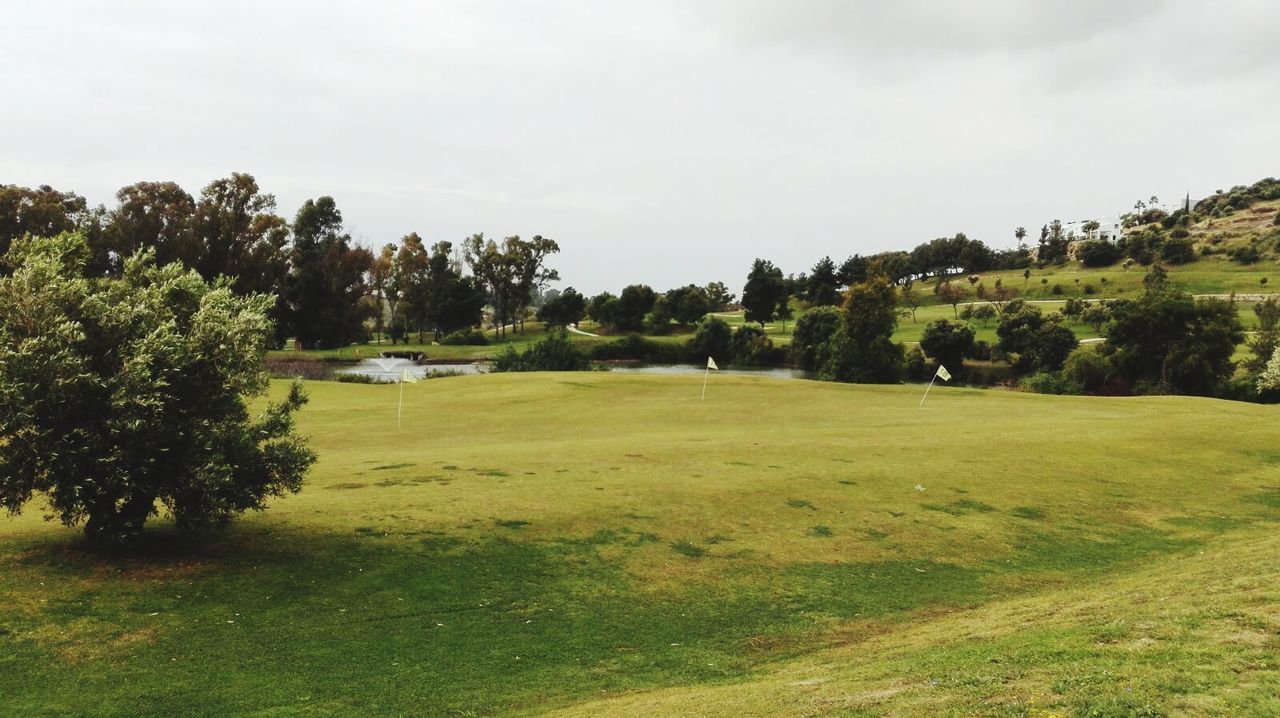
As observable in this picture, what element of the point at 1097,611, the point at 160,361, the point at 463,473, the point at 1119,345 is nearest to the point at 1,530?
the point at 160,361

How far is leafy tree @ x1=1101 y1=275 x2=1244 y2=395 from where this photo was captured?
6262 cm

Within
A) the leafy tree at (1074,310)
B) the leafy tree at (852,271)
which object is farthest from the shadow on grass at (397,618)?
the leafy tree at (852,271)

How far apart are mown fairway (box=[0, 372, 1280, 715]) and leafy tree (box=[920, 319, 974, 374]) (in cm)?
6073

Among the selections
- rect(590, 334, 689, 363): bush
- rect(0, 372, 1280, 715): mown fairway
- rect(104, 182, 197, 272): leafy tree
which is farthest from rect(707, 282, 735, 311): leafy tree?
rect(0, 372, 1280, 715): mown fairway

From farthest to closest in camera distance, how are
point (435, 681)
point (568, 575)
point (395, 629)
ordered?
point (568, 575) → point (395, 629) → point (435, 681)

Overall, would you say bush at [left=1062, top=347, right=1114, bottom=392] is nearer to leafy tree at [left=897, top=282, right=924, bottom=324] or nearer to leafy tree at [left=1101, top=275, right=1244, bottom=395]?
leafy tree at [left=1101, top=275, right=1244, bottom=395]

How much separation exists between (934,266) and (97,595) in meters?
194

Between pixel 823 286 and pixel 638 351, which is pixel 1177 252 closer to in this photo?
pixel 823 286

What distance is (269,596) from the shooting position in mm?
13211

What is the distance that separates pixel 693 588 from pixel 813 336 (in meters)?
87.5

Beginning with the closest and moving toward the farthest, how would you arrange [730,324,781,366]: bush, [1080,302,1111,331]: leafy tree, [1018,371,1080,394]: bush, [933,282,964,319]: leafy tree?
[1018,371,1080,394]: bush
[1080,302,1111,331]: leafy tree
[730,324,781,366]: bush
[933,282,964,319]: leafy tree

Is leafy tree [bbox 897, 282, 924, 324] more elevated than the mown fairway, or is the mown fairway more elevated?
leafy tree [bbox 897, 282, 924, 324]

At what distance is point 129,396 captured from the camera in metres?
12.6

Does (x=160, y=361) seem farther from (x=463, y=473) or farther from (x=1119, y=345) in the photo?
(x=1119, y=345)
